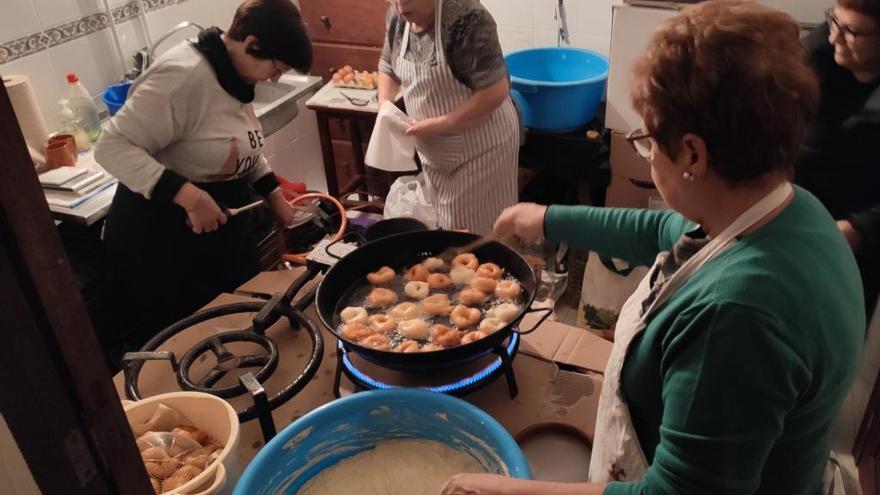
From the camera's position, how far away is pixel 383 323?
143 centimetres

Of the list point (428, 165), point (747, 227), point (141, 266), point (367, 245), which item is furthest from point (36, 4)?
point (747, 227)

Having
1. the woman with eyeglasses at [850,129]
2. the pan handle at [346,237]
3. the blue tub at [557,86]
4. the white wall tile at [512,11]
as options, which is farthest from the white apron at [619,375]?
the white wall tile at [512,11]

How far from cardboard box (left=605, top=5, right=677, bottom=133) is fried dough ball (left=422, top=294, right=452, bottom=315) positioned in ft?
4.30

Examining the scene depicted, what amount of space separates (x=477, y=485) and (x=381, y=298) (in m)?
0.61

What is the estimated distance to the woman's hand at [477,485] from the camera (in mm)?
957

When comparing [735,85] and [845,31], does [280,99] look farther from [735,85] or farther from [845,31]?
[735,85]

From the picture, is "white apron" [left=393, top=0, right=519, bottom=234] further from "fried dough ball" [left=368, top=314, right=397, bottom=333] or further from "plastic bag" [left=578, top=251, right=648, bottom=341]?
"fried dough ball" [left=368, top=314, right=397, bottom=333]

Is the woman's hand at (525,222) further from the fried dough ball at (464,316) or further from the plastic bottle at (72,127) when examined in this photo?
the plastic bottle at (72,127)

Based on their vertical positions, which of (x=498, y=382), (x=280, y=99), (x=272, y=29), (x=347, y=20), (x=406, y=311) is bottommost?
(x=498, y=382)

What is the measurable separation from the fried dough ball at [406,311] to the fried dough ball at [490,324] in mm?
155

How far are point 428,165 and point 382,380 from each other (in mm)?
1330

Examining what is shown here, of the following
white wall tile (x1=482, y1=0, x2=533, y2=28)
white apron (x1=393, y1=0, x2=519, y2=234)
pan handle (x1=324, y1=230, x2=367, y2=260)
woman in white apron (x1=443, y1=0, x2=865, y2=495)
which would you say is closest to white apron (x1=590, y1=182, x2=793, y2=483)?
woman in white apron (x1=443, y1=0, x2=865, y2=495)

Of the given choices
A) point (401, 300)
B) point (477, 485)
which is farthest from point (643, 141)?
point (401, 300)

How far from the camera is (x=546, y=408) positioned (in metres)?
1.30
